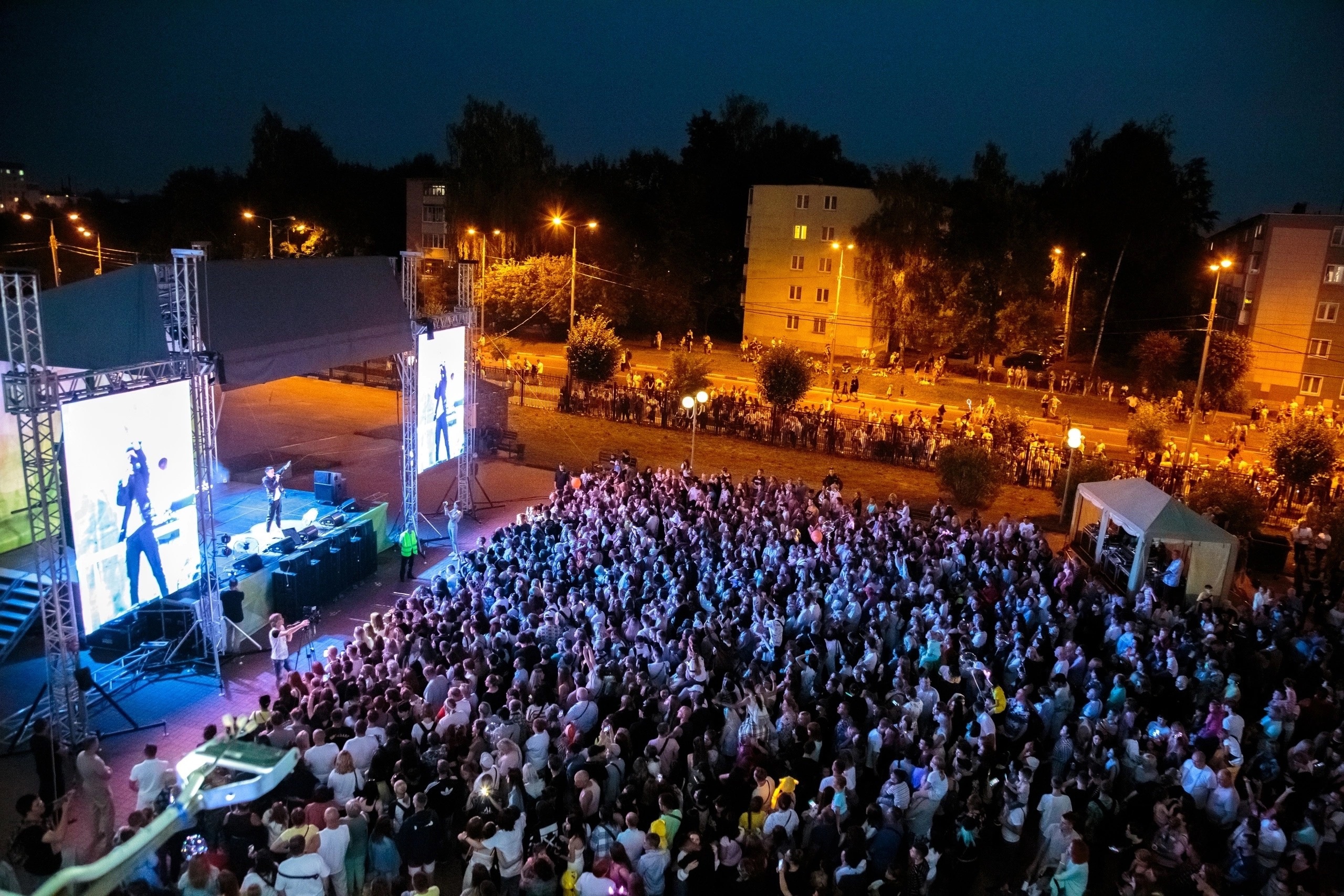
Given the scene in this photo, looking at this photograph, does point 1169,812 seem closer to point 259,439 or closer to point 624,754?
point 624,754

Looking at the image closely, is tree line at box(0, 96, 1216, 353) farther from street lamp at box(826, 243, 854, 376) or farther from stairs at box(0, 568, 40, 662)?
stairs at box(0, 568, 40, 662)

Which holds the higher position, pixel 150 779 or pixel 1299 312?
pixel 1299 312

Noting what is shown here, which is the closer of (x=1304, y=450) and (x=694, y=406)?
(x=694, y=406)

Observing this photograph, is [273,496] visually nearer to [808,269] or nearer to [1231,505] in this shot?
[1231,505]

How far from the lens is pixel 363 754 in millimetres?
7094

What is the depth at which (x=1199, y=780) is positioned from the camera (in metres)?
7.18

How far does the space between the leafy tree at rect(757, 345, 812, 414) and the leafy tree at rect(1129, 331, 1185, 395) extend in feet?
54.5

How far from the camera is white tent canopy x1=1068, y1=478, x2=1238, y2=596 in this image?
520 inches

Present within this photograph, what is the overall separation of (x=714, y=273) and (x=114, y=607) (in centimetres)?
4406

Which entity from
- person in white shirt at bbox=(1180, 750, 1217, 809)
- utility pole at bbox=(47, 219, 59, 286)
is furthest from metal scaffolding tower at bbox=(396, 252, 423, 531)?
utility pole at bbox=(47, 219, 59, 286)

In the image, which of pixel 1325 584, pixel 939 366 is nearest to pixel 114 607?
pixel 1325 584

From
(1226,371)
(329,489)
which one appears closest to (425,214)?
(329,489)

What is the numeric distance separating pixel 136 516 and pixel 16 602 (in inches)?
106

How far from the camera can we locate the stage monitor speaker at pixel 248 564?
1251 cm
